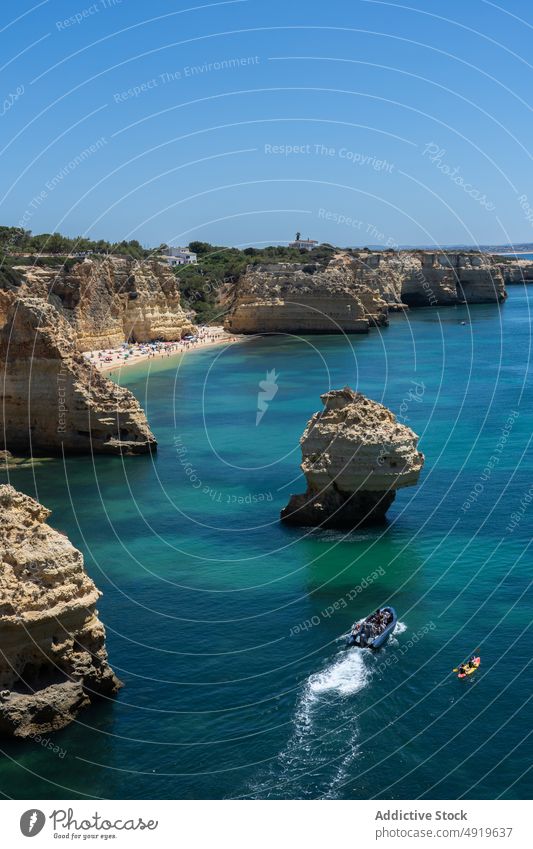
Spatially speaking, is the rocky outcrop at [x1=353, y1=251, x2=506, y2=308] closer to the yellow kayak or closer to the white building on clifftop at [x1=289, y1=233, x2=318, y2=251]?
the white building on clifftop at [x1=289, y1=233, x2=318, y2=251]

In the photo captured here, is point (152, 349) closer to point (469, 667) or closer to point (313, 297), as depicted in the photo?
point (313, 297)

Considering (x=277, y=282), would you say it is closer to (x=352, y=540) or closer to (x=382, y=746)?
(x=352, y=540)

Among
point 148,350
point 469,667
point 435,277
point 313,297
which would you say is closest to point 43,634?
point 469,667

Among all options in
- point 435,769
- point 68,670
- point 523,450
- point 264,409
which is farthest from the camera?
point 264,409

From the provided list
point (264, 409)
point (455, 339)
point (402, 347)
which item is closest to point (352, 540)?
point (264, 409)

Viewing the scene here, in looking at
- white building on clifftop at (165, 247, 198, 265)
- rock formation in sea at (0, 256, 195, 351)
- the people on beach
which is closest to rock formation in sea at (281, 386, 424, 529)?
the people on beach

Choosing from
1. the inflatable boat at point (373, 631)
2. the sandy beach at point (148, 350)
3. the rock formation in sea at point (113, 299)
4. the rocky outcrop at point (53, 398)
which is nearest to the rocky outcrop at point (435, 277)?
the sandy beach at point (148, 350)
